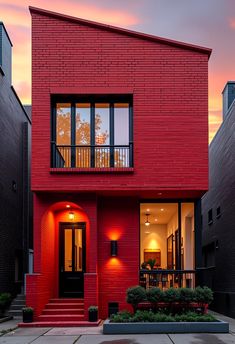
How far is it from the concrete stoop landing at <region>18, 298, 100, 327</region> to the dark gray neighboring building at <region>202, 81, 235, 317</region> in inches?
235

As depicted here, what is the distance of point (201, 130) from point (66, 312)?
7.30 metres

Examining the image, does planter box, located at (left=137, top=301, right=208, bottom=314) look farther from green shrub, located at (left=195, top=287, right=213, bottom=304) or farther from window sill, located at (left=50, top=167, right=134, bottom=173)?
window sill, located at (left=50, top=167, right=134, bottom=173)

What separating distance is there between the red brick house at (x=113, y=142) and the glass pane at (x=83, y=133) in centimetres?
3

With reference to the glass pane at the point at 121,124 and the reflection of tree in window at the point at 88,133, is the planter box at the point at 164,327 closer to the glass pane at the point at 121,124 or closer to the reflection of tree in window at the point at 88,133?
the reflection of tree in window at the point at 88,133

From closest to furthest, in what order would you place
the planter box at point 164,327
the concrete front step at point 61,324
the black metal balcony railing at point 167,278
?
1. the planter box at point 164,327
2. the concrete front step at point 61,324
3. the black metal balcony railing at point 167,278

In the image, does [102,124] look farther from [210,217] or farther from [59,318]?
[210,217]

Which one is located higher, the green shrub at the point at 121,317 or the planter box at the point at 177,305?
the planter box at the point at 177,305

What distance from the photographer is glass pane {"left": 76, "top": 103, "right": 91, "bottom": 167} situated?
54.3 feet

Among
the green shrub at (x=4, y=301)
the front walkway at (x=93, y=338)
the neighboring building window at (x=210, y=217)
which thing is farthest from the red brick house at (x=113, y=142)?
the neighboring building window at (x=210, y=217)

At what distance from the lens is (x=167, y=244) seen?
1769 centimetres

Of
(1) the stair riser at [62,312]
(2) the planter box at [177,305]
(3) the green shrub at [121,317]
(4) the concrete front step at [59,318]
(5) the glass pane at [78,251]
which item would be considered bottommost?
(4) the concrete front step at [59,318]

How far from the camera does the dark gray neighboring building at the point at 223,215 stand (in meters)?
19.4

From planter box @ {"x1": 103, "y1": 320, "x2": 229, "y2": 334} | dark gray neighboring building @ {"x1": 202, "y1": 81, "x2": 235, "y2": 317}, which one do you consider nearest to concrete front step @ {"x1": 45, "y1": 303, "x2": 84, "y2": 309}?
planter box @ {"x1": 103, "y1": 320, "x2": 229, "y2": 334}

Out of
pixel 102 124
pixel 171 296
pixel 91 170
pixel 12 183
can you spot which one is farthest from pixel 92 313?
pixel 12 183
